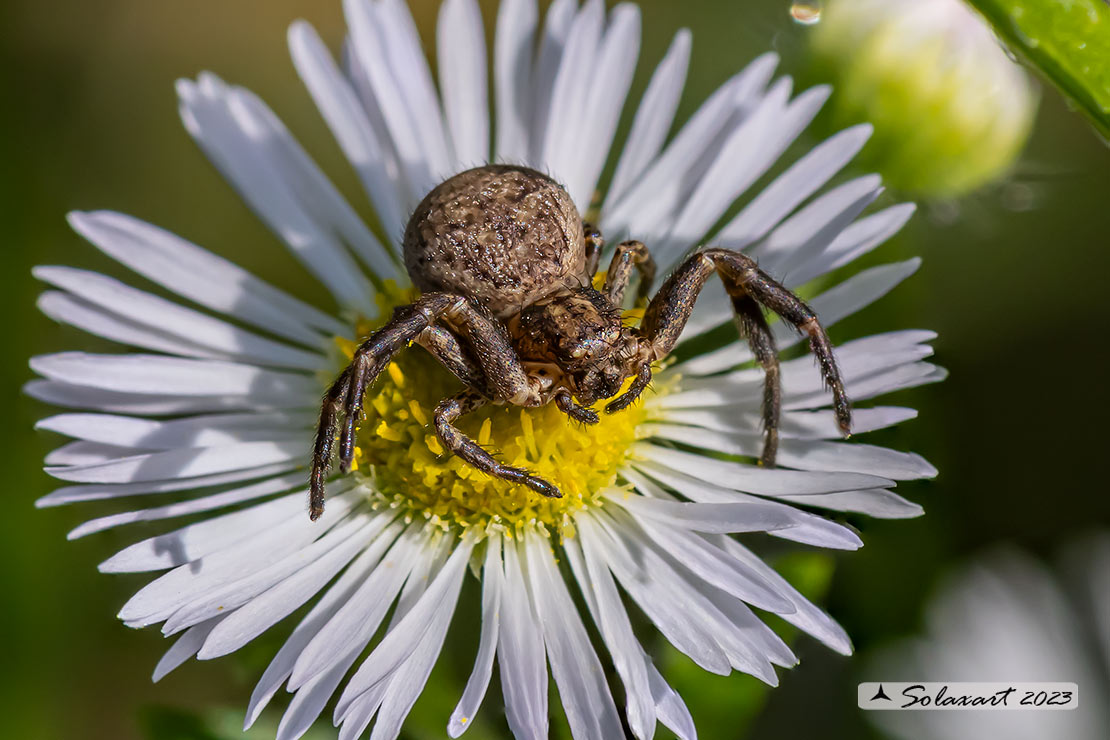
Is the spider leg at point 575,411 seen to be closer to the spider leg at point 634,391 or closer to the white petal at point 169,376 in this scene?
the spider leg at point 634,391

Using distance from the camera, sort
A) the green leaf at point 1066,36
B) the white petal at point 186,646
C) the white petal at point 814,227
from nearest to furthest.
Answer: the green leaf at point 1066,36 < the white petal at point 186,646 < the white petal at point 814,227

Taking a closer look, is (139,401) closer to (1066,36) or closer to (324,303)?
(324,303)

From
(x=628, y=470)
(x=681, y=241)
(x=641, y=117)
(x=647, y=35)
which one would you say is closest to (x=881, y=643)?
(x=628, y=470)

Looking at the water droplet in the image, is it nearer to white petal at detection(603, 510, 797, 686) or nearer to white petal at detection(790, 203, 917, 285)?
white petal at detection(790, 203, 917, 285)

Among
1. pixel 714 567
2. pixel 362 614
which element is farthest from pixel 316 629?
pixel 714 567

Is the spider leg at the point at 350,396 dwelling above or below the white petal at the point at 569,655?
above

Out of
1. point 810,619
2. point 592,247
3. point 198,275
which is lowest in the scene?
point 810,619

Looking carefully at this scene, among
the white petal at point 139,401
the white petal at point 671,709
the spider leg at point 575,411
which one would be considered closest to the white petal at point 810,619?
the white petal at point 671,709
